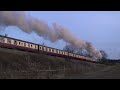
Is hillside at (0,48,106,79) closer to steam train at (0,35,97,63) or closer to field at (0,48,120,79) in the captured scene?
field at (0,48,120,79)

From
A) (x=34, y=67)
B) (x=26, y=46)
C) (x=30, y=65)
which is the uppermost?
(x=26, y=46)

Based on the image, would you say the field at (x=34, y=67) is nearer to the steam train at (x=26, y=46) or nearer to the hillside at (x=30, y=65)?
the hillside at (x=30, y=65)

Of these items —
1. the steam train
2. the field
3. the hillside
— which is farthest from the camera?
the steam train

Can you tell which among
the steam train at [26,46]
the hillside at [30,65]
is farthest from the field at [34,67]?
the steam train at [26,46]

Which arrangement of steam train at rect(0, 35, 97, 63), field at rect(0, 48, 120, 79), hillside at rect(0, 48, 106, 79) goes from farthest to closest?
steam train at rect(0, 35, 97, 63)
field at rect(0, 48, 120, 79)
hillside at rect(0, 48, 106, 79)

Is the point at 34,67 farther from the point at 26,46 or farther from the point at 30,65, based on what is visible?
the point at 26,46

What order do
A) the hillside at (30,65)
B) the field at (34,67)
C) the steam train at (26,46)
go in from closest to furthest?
the hillside at (30,65) < the field at (34,67) < the steam train at (26,46)

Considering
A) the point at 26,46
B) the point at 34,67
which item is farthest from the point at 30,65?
the point at 26,46

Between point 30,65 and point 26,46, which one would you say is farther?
point 26,46

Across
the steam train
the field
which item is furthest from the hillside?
the steam train

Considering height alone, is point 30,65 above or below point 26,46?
below
